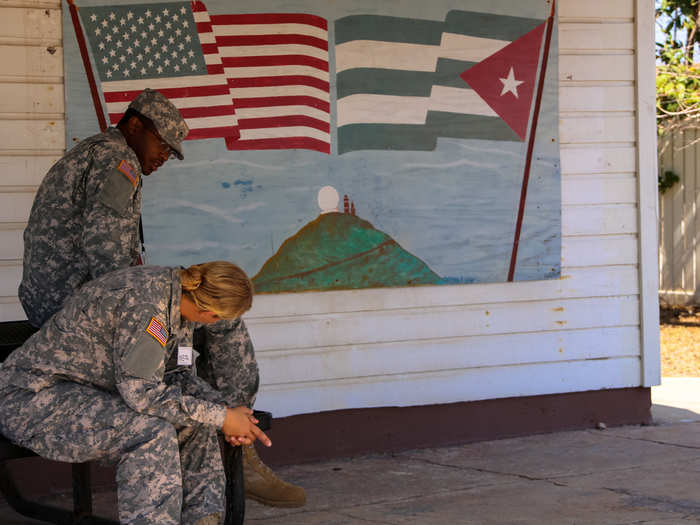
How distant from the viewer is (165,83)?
15.7 ft

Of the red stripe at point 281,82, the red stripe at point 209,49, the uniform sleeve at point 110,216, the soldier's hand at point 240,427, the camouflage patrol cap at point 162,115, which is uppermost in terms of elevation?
the red stripe at point 209,49

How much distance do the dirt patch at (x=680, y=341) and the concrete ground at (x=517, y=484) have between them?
3.57m

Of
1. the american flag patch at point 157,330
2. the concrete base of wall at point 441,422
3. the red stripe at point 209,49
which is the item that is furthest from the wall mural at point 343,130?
the american flag patch at point 157,330

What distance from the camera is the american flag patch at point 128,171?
11.7 ft

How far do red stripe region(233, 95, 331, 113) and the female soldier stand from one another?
6.34ft

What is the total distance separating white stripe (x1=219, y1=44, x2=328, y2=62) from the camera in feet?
16.1

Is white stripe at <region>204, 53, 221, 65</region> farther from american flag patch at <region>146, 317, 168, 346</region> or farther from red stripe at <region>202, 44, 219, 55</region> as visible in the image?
american flag patch at <region>146, 317, 168, 346</region>

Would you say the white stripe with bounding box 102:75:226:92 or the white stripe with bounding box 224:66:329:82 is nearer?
the white stripe with bounding box 102:75:226:92

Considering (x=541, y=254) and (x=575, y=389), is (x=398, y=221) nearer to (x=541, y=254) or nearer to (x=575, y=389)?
(x=541, y=254)

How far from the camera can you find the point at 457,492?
4512 millimetres

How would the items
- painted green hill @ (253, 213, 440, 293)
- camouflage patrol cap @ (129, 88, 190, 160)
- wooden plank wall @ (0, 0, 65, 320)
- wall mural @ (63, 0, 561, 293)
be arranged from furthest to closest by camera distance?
painted green hill @ (253, 213, 440, 293)
wall mural @ (63, 0, 561, 293)
wooden plank wall @ (0, 0, 65, 320)
camouflage patrol cap @ (129, 88, 190, 160)

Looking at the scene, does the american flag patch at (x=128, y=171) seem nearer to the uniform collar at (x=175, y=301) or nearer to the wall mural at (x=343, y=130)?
the uniform collar at (x=175, y=301)

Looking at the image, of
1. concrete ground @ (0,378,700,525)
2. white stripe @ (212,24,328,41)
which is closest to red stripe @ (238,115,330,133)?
white stripe @ (212,24,328,41)

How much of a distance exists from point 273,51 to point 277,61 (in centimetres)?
6
